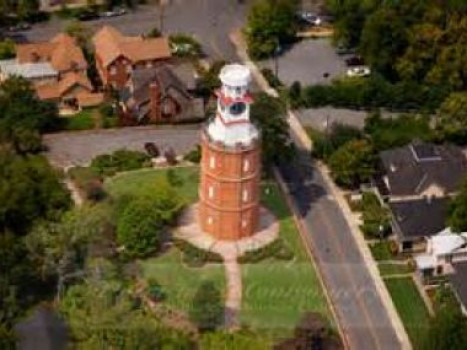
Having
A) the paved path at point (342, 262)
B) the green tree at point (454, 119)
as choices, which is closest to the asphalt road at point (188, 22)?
the paved path at point (342, 262)

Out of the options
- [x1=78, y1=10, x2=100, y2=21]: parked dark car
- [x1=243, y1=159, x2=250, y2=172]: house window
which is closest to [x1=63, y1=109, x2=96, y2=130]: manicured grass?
[x1=78, y1=10, x2=100, y2=21]: parked dark car

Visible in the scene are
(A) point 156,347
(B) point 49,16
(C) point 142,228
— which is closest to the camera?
(A) point 156,347

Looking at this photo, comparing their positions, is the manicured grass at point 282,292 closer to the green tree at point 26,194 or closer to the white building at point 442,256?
the white building at point 442,256

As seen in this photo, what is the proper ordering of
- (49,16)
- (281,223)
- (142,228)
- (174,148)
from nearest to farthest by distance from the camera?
(142,228) → (281,223) → (174,148) → (49,16)

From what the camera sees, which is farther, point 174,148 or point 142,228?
point 174,148

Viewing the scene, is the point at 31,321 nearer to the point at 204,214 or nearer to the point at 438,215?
the point at 204,214

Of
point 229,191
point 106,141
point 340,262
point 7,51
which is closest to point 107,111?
point 106,141

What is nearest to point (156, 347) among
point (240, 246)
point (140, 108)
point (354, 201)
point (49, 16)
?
point (240, 246)

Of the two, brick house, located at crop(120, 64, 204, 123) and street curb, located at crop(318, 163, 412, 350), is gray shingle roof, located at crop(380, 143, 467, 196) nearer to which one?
street curb, located at crop(318, 163, 412, 350)
